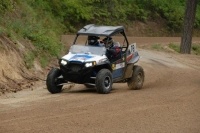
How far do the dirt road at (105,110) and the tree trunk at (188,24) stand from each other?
13.5m

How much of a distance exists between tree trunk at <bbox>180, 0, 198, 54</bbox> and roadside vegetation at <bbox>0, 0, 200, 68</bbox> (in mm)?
1984

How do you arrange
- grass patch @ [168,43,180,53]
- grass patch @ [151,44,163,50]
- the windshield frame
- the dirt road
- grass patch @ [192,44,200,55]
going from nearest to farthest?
the dirt road < the windshield frame < grass patch @ [151,44,163,50] < grass patch @ [168,43,180,53] < grass patch @ [192,44,200,55]

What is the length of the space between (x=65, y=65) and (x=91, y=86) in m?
1.68

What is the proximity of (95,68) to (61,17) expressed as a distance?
24.0 meters

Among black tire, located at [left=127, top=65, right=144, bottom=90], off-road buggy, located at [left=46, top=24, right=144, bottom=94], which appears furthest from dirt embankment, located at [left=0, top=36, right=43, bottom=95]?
black tire, located at [left=127, top=65, right=144, bottom=90]

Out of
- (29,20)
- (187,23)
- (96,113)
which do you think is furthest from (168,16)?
(96,113)

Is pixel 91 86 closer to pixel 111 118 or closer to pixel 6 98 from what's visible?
pixel 6 98

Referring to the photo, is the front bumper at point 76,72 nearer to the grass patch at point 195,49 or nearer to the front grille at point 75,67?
the front grille at point 75,67

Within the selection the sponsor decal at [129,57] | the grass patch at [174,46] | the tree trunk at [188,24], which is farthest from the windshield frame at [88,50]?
the grass patch at [174,46]

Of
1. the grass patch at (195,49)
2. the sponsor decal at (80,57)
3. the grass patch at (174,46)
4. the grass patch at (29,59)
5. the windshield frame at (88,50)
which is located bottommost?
the grass patch at (195,49)

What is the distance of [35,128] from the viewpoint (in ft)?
31.3

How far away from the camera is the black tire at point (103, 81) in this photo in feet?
47.1

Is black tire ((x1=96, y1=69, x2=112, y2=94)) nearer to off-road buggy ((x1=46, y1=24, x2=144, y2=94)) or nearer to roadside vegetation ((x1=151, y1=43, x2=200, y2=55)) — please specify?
off-road buggy ((x1=46, y1=24, x2=144, y2=94))

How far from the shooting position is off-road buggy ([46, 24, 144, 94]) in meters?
14.5
